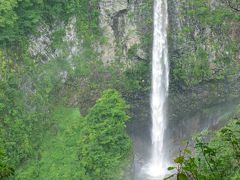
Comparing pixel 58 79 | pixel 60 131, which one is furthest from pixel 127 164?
pixel 58 79

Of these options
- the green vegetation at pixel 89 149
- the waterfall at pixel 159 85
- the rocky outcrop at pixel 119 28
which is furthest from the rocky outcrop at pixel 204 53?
the green vegetation at pixel 89 149

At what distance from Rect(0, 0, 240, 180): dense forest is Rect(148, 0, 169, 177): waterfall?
10.2 inches

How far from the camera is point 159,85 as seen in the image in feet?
64.7

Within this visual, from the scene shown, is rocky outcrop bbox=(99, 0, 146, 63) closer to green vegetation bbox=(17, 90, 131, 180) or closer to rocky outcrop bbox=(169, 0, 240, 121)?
rocky outcrop bbox=(169, 0, 240, 121)

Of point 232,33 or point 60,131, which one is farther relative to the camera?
point 232,33

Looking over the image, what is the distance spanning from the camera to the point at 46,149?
16062 millimetres

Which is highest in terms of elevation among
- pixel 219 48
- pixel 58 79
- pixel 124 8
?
pixel 124 8

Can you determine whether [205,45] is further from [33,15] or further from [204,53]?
[33,15]

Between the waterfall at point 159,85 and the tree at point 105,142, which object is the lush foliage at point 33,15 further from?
the tree at point 105,142

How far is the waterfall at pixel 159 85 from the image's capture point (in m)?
18.7

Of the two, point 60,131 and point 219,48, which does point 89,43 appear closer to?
point 60,131

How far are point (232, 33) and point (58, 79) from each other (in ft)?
25.3

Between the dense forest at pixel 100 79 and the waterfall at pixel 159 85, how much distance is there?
26cm

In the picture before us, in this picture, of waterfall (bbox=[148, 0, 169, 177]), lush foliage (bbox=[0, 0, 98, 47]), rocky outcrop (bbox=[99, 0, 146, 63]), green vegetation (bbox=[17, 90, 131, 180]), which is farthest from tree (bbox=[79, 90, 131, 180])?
lush foliage (bbox=[0, 0, 98, 47])
